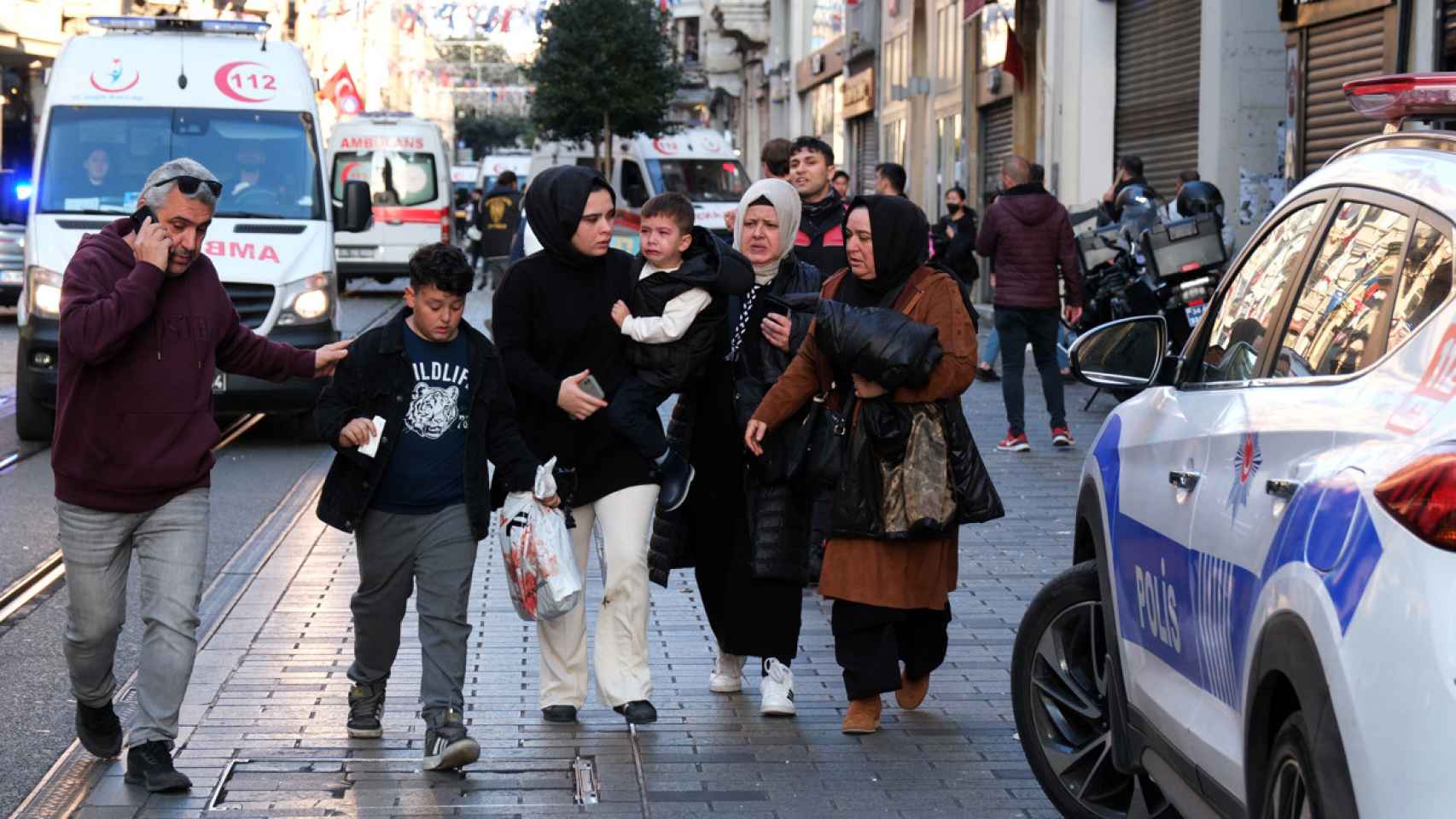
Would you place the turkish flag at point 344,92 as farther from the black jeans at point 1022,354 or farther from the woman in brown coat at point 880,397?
the woman in brown coat at point 880,397

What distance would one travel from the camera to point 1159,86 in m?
21.3

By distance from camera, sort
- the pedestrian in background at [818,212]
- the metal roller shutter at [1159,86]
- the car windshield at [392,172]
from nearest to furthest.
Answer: the pedestrian in background at [818,212]
the metal roller shutter at [1159,86]
the car windshield at [392,172]

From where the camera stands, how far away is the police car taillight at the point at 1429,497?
9.56 ft

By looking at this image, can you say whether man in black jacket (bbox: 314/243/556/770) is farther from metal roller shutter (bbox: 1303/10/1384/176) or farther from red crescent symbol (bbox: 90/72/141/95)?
metal roller shutter (bbox: 1303/10/1384/176)

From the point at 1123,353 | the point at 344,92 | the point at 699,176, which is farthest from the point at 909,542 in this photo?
the point at 699,176

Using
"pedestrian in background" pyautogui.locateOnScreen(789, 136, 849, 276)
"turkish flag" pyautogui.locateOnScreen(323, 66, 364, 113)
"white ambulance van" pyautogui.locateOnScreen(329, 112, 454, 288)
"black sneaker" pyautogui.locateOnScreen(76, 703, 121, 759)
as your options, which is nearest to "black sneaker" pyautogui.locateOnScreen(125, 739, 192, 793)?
"black sneaker" pyautogui.locateOnScreen(76, 703, 121, 759)

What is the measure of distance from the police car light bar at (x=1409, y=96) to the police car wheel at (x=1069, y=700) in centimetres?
163

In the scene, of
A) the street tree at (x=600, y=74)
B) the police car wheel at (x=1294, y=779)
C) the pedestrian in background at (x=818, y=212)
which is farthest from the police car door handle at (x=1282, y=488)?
the street tree at (x=600, y=74)

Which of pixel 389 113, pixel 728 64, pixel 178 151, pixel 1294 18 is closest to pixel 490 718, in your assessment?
pixel 178 151

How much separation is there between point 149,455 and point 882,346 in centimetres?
215

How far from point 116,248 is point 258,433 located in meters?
9.71

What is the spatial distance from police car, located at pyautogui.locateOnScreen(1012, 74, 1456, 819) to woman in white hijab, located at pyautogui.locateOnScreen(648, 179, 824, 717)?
1244mm

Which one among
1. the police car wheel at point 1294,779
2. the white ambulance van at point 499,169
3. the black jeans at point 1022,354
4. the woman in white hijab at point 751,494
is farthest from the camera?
the white ambulance van at point 499,169

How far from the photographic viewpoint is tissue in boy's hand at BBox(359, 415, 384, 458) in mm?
5848
